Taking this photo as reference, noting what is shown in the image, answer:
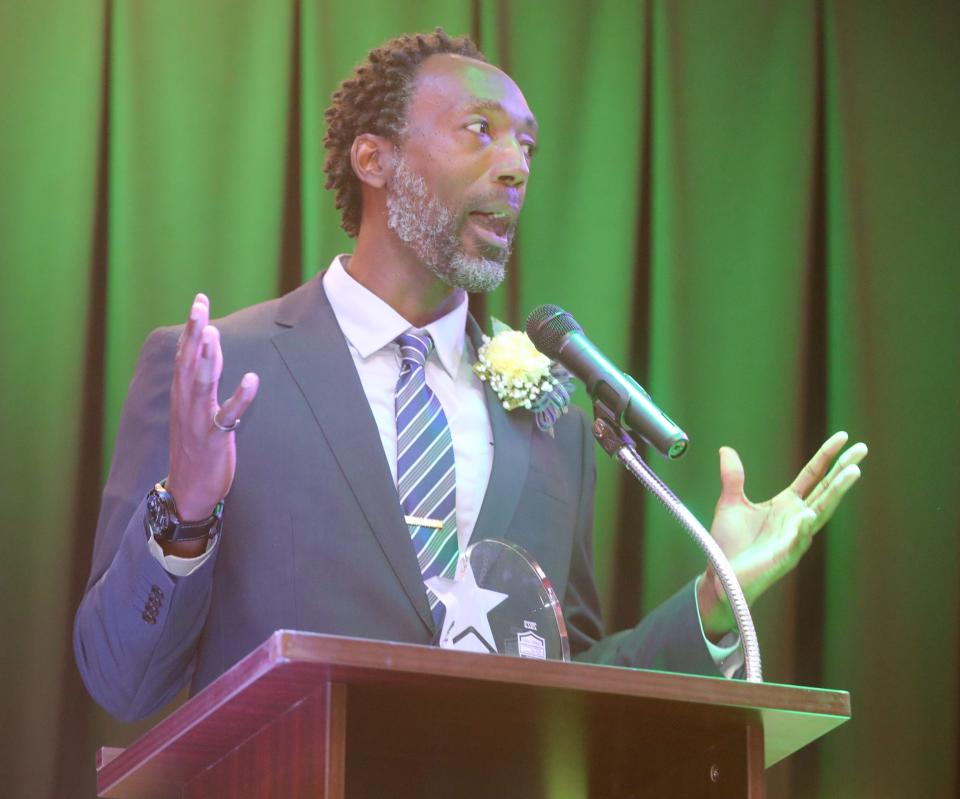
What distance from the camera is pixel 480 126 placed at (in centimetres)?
246

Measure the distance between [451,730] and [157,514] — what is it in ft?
1.76

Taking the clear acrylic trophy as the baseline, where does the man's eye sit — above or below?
above

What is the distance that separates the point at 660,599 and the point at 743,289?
735 mm

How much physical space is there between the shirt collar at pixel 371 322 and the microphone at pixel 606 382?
17.1 inches

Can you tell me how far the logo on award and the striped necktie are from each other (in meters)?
0.37

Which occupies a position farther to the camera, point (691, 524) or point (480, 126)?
point (480, 126)

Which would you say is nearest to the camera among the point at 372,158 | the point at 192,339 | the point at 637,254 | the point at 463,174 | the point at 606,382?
the point at 192,339

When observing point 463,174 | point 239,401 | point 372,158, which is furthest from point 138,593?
point 372,158

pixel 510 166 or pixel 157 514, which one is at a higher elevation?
pixel 510 166

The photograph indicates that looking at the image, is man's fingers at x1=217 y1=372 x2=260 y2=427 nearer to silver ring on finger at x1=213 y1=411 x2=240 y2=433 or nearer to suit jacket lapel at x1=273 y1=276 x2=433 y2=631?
silver ring on finger at x1=213 y1=411 x2=240 y2=433

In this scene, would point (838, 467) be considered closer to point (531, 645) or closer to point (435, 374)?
point (531, 645)

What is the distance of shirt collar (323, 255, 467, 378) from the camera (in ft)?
7.54

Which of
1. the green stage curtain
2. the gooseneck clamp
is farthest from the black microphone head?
the green stage curtain

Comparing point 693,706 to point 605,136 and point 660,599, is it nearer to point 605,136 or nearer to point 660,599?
point 660,599
